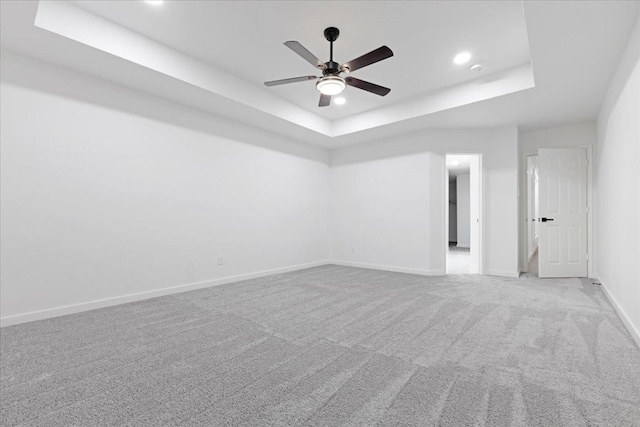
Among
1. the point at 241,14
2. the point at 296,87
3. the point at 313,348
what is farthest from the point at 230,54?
the point at 313,348

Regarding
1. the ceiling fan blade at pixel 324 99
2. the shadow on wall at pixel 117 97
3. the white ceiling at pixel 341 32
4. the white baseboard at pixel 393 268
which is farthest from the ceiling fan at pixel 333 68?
the white baseboard at pixel 393 268

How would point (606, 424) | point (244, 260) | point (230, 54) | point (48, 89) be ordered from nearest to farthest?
point (606, 424)
point (48, 89)
point (230, 54)
point (244, 260)

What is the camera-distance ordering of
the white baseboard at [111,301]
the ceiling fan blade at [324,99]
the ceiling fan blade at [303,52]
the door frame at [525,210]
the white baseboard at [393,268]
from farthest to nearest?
1. the white baseboard at [393,268]
2. the door frame at [525,210]
3. the ceiling fan blade at [324,99]
4. the white baseboard at [111,301]
5. the ceiling fan blade at [303,52]

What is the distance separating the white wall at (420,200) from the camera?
200 inches

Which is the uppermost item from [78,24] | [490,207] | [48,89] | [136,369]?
[78,24]

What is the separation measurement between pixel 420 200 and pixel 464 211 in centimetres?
624

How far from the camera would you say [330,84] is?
3043 millimetres

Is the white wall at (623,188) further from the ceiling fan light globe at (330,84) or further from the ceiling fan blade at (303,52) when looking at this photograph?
the ceiling fan blade at (303,52)

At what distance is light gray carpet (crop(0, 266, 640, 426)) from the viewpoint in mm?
1547

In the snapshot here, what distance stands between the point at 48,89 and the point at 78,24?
0.83m

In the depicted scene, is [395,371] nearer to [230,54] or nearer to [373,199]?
[230,54]

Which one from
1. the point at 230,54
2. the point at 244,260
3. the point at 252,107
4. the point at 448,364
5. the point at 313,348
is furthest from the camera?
the point at 244,260

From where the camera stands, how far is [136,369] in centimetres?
200

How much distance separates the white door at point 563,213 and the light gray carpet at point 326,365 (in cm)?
163
